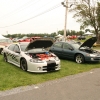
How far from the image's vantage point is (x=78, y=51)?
11234 millimetres

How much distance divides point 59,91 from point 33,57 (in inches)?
125

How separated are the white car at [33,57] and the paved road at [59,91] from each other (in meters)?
1.48

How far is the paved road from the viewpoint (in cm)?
508

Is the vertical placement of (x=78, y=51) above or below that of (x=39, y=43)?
below

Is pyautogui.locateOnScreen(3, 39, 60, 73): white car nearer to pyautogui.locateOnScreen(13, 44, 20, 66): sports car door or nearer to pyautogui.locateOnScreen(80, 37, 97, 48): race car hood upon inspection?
pyautogui.locateOnScreen(13, 44, 20, 66): sports car door

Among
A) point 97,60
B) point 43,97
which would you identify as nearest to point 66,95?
point 43,97

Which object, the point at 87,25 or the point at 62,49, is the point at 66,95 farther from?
the point at 87,25

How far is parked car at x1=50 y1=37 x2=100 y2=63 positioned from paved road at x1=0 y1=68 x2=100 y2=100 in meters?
4.02

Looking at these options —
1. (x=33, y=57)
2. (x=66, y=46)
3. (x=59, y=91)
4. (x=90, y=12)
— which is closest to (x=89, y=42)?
(x=66, y=46)

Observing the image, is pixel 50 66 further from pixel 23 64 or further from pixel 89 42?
pixel 89 42

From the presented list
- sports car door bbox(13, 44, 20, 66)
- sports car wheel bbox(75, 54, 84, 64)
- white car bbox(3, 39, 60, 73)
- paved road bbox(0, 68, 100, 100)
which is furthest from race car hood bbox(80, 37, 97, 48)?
paved road bbox(0, 68, 100, 100)

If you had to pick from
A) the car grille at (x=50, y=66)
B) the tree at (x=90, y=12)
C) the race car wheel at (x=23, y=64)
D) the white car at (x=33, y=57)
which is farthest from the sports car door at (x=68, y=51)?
the tree at (x=90, y=12)

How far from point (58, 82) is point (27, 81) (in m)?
1.20

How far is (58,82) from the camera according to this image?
22.1 feet
